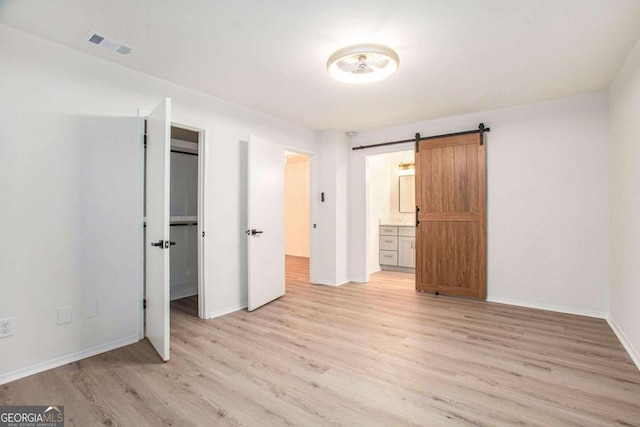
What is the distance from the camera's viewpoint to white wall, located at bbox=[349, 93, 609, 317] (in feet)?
11.2

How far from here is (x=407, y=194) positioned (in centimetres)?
641

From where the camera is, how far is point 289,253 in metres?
8.29

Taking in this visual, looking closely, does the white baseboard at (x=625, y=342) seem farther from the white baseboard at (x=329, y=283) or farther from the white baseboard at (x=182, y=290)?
the white baseboard at (x=182, y=290)

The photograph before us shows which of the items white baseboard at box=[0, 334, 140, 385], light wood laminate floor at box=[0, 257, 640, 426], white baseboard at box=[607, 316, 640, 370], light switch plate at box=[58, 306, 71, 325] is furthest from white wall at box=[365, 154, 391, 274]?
light switch plate at box=[58, 306, 71, 325]

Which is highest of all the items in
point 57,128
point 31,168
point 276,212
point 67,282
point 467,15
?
point 467,15

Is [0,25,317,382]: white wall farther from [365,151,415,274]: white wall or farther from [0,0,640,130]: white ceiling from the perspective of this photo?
[365,151,415,274]: white wall

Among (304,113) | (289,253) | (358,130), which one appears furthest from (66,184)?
(289,253)

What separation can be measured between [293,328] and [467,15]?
297 cm

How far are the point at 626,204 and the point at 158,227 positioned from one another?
398cm

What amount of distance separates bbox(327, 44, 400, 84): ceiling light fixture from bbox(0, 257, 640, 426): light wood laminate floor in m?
2.35

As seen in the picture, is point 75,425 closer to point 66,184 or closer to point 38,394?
point 38,394

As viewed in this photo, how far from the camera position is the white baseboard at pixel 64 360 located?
2140 millimetres

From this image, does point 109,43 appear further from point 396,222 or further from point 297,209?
point 297,209

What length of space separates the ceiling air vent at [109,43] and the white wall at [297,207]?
5.51m
